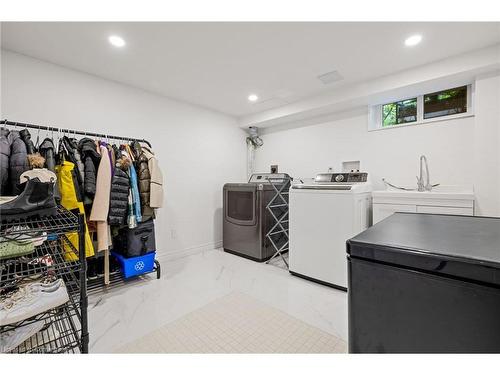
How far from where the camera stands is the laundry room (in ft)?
2.06

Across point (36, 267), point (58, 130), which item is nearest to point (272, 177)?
point (58, 130)

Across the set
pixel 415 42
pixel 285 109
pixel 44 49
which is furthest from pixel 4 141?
pixel 415 42

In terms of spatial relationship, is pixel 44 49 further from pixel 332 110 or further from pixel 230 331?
pixel 332 110

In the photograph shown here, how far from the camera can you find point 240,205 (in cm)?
346

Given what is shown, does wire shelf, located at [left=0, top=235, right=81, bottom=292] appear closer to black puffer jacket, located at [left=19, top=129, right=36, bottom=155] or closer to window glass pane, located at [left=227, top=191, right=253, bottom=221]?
black puffer jacket, located at [left=19, top=129, right=36, bottom=155]

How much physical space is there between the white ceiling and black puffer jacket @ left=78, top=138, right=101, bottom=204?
832mm

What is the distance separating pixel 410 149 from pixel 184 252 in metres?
3.27

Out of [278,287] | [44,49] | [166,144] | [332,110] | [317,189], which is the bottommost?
[278,287]

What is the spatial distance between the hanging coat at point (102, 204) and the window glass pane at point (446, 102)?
353 centimetres

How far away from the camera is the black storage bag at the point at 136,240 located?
2.38 m

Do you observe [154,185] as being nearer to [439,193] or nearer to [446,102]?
[439,193]

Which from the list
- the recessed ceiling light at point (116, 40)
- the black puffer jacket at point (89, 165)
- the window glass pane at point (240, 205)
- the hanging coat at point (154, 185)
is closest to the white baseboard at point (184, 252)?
the window glass pane at point (240, 205)

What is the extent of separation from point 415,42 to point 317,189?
1514 mm
